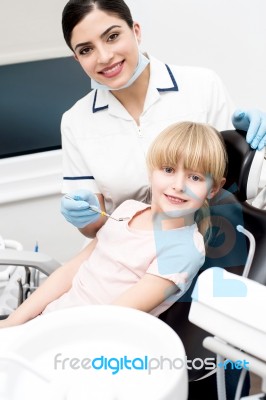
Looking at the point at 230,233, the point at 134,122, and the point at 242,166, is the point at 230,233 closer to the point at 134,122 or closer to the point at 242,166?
the point at 242,166

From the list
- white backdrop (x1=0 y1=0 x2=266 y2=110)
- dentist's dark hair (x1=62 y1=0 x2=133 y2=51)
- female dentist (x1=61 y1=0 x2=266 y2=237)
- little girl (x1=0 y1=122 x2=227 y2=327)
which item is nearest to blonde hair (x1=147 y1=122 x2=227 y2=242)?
little girl (x1=0 y1=122 x2=227 y2=327)

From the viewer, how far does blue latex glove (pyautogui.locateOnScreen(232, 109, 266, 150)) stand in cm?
125

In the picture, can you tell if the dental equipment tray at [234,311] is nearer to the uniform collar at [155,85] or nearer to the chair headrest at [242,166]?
the chair headrest at [242,166]

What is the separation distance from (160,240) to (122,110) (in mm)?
385

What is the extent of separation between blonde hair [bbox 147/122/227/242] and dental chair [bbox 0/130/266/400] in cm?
2

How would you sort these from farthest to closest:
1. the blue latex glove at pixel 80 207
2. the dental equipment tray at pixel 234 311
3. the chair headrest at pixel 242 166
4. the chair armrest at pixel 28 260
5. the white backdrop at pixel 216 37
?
1. the white backdrop at pixel 216 37
2. the chair armrest at pixel 28 260
3. the blue latex glove at pixel 80 207
4. the chair headrest at pixel 242 166
5. the dental equipment tray at pixel 234 311

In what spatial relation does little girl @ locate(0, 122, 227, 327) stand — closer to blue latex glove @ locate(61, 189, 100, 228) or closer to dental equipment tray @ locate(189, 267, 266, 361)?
blue latex glove @ locate(61, 189, 100, 228)

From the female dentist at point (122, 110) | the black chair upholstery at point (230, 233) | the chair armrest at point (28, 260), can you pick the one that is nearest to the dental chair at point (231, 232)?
the black chair upholstery at point (230, 233)

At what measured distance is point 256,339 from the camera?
84cm

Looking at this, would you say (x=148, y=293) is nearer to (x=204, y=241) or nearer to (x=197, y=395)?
(x=204, y=241)

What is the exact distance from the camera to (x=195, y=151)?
130 centimetres

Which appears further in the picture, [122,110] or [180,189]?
[122,110]

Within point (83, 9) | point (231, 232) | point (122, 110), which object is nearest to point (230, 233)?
point (231, 232)

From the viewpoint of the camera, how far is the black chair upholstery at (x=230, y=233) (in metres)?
1.25
